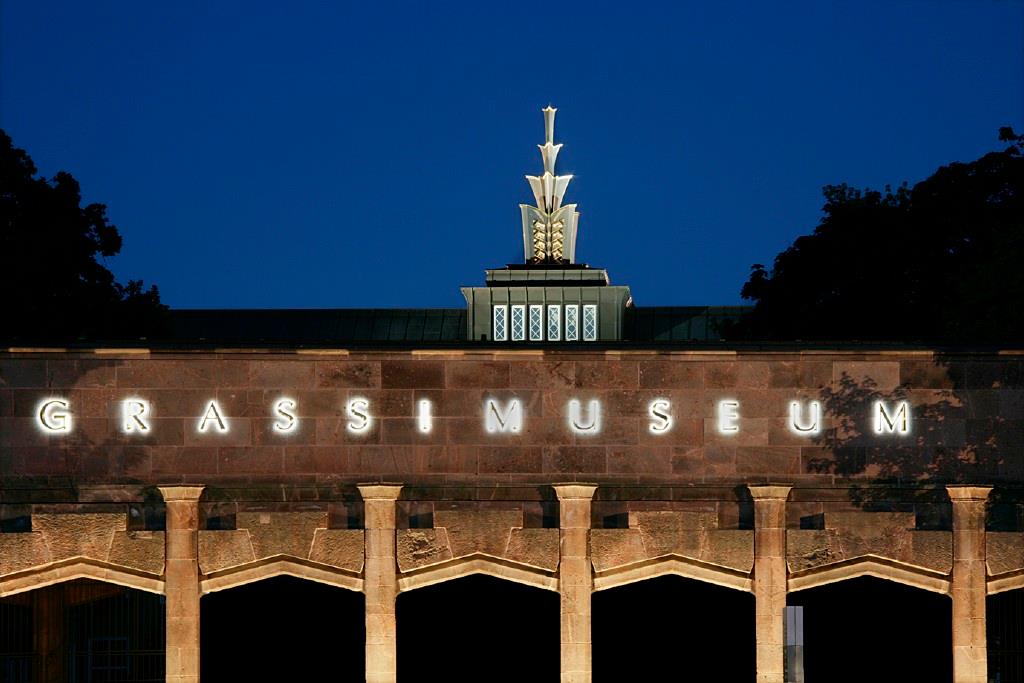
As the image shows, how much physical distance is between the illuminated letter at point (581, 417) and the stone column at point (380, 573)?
11.8 ft

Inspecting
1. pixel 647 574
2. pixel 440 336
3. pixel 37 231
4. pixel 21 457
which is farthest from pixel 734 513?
pixel 440 336

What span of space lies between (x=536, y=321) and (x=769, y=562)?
56593mm

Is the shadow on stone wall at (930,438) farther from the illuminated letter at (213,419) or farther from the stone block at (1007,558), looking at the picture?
the illuminated letter at (213,419)

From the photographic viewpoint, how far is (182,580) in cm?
4019

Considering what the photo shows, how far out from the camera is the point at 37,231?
59375 mm

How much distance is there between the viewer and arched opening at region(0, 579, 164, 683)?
46.8 meters

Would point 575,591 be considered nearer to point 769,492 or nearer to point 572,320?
point 769,492

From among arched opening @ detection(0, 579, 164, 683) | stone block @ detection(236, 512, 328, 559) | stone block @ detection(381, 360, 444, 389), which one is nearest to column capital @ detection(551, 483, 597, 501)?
stone block @ detection(381, 360, 444, 389)

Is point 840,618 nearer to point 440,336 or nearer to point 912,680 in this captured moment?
point 912,680

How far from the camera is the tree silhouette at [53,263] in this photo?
57.0 meters

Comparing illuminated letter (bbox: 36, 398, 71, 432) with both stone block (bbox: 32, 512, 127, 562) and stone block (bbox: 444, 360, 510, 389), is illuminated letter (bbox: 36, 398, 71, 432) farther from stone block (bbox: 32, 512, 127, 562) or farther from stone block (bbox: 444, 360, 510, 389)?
stone block (bbox: 444, 360, 510, 389)

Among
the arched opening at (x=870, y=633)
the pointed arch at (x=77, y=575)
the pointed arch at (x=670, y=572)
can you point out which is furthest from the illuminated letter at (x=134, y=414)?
the arched opening at (x=870, y=633)

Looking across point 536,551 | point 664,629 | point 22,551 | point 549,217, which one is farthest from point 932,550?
point 549,217

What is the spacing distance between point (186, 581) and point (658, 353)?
32.3 ft
